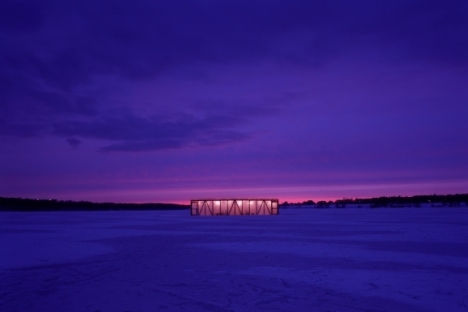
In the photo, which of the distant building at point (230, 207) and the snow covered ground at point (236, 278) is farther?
the distant building at point (230, 207)

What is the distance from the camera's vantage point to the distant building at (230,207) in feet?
175

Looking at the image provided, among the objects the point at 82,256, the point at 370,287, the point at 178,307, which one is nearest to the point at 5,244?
the point at 82,256

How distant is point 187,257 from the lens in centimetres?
1276

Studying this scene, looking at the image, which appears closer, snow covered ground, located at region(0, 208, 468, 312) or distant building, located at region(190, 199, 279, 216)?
snow covered ground, located at region(0, 208, 468, 312)

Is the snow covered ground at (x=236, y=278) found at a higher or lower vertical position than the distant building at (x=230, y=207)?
lower

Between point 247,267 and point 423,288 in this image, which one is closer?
point 423,288

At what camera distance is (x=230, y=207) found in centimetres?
5375

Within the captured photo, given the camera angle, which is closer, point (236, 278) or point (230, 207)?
point (236, 278)

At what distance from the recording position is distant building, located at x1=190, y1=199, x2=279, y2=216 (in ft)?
175

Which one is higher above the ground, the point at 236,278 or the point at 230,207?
the point at 230,207

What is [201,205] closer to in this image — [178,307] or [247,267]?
[247,267]

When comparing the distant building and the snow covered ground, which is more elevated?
the distant building

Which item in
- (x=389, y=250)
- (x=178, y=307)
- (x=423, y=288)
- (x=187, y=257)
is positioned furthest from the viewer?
(x=389, y=250)

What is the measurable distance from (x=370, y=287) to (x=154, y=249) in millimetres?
8899
